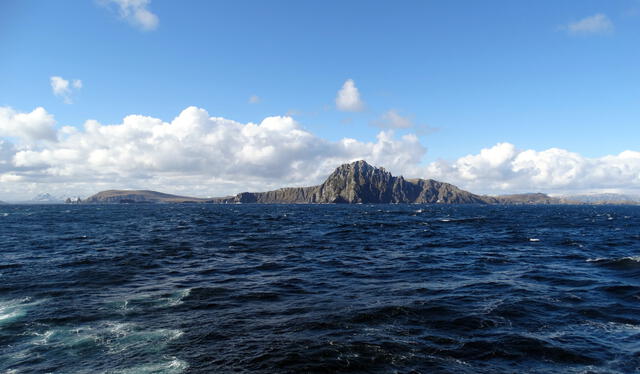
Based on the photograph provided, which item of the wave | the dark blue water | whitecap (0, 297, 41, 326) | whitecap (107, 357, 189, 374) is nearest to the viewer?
whitecap (107, 357, 189, 374)

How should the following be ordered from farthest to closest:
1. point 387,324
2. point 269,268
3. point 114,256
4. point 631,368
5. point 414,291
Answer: point 114,256
point 269,268
point 414,291
point 387,324
point 631,368

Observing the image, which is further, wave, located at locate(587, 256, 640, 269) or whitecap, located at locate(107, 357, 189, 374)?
wave, located at locate(587, 256, 640, 269)

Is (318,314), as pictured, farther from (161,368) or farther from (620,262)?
(620,262)

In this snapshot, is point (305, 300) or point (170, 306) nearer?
point (170, 306)

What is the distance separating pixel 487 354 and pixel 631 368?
5.76 m

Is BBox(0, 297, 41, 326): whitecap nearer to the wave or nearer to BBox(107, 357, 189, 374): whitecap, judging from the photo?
BBox(107, 357, 189, 374): whitecap

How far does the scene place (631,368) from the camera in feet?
48.2

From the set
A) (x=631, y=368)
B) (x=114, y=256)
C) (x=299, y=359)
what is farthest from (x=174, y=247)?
(x=631, y=368)

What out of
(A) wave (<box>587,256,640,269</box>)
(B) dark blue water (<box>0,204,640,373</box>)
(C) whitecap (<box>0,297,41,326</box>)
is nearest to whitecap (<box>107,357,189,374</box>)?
(B) dark blue water (<box>0,204,640,373</box>)

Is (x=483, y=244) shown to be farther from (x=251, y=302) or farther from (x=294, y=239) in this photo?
(x=251, y=302)

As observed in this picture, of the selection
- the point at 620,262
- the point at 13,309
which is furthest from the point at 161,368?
the point at 620,262

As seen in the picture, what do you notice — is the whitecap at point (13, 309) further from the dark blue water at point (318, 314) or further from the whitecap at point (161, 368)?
the whitecap at point (161, 368)

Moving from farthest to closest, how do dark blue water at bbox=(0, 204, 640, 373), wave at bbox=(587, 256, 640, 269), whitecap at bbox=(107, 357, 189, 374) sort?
wave at bbox=(587, 256, 640, 269) → dark blue water at bbox=(0, 204, 640, 373) → whitecap at bbox=(107, 357, 189, 374)

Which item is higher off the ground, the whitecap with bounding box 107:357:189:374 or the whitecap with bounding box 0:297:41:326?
the whitecap with bounding box 107:357:189:374
